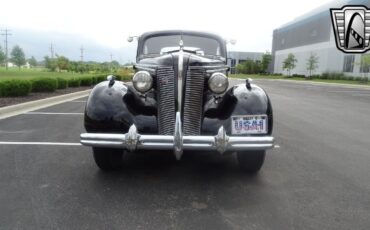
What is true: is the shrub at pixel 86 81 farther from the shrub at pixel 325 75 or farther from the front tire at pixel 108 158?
the shrub at pixel 325 75

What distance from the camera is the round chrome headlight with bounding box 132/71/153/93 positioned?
3754mm

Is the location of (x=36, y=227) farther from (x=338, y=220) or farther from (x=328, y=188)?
(x=328, y=188)

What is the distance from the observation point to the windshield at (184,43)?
540cm

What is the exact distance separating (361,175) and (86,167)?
361cm

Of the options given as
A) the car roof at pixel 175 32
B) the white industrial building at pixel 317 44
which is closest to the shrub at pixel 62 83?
the car roof at pixel 175 32

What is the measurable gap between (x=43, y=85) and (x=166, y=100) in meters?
11.3

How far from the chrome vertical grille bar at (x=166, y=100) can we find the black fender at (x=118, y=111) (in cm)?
9

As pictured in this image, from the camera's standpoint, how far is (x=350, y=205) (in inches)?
133

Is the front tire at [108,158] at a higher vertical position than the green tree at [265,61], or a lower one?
lower

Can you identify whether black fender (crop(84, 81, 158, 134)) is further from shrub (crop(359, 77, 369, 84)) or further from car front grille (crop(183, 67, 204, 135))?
shrub (crop(359, 77, 369, 84))

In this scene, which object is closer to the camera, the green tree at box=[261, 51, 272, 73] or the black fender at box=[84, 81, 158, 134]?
the black fender at box=[84, 81, 158, 134]

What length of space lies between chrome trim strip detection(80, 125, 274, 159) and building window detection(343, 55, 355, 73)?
47861mm

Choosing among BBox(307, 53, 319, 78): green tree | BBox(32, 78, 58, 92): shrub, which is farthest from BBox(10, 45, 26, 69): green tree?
BBox(32, 78, 58, 92): shrub

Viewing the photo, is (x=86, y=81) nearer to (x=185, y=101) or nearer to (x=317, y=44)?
(x=185, y=101)
